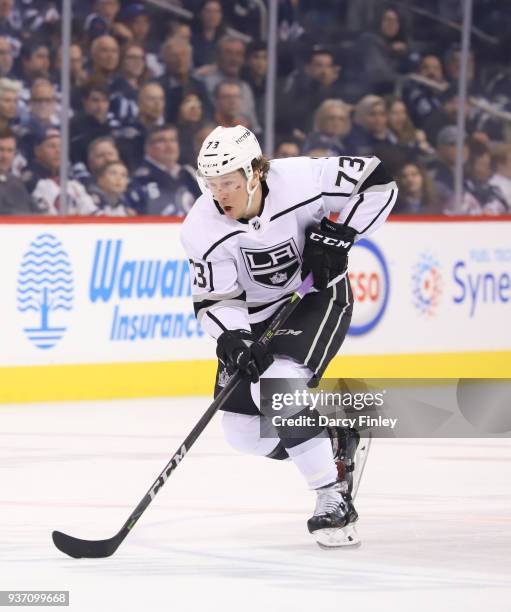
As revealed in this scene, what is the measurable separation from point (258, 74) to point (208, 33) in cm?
34

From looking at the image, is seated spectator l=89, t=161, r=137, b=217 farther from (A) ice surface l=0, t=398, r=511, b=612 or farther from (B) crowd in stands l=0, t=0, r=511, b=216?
(A) ice surface l=0, t=398, r=511, b=612

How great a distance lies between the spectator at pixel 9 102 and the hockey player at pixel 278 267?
10.7 feet

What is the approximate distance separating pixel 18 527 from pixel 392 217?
4.08m

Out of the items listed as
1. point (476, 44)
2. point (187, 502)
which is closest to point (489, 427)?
point (187, 502)

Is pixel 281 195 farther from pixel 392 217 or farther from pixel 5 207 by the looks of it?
pixel 392 217

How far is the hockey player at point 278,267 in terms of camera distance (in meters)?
4.01

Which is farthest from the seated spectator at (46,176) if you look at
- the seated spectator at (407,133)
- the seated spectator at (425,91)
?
the seated spectator at (425,91)

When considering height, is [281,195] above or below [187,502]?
above

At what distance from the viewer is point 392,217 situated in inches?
314

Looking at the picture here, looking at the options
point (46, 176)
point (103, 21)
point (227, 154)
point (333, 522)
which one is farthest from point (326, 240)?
point (103, 21)

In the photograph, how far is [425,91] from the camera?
870 cm

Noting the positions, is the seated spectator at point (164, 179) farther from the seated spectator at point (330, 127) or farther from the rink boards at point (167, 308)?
the seated spectator at point (330, 127)

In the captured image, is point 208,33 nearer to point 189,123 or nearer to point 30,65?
point 189,123

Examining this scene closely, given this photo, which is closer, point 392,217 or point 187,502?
point 187,502
